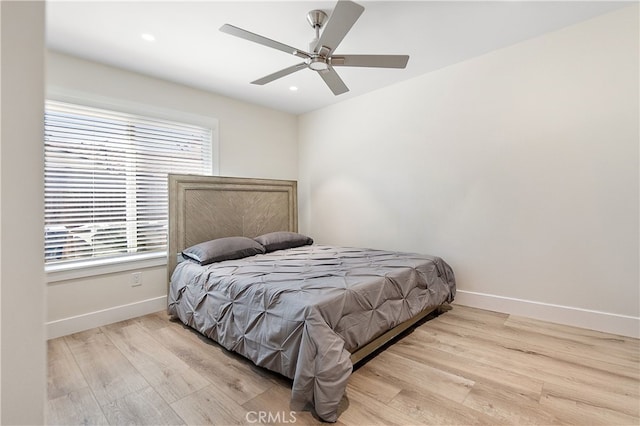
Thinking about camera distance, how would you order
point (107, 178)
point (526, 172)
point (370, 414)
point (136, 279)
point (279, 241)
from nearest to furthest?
point (370, 414) → point (526, 172) → point (107, 178) → point (136, 279) → point (279, 241)

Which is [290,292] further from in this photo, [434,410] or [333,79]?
[333,79]

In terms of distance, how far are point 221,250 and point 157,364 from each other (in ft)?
3.76

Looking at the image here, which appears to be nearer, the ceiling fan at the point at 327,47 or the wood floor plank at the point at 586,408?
the wood floor plank at the point at 586,408

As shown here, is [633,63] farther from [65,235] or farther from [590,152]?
[65,235]

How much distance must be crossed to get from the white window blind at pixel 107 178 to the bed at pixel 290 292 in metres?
0.31

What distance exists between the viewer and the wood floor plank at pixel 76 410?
5.24 feet

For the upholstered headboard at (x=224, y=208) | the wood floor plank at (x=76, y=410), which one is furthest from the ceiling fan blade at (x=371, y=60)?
the wood floor plank at (x=76, y=410)

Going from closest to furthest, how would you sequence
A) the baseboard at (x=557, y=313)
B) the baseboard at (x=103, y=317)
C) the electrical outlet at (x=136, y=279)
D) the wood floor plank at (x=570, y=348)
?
the wood floor plank at (x=570, y=348)
the baseboard at (x=557, y=313)
the baseboard at (x=103, y=317)
the electrical outlet at (x=136, y=279)

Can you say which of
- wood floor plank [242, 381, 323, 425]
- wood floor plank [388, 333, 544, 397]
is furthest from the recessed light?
wood floor plank [388, 333, 544, 397]

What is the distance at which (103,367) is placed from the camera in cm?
213

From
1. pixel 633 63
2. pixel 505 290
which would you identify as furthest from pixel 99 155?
pixel 633 63

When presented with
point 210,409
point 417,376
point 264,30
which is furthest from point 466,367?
point 264,30

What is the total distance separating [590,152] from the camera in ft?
8.25

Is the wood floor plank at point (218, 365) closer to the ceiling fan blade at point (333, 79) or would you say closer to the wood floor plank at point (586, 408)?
the wood floor plank at point (586, 408)
